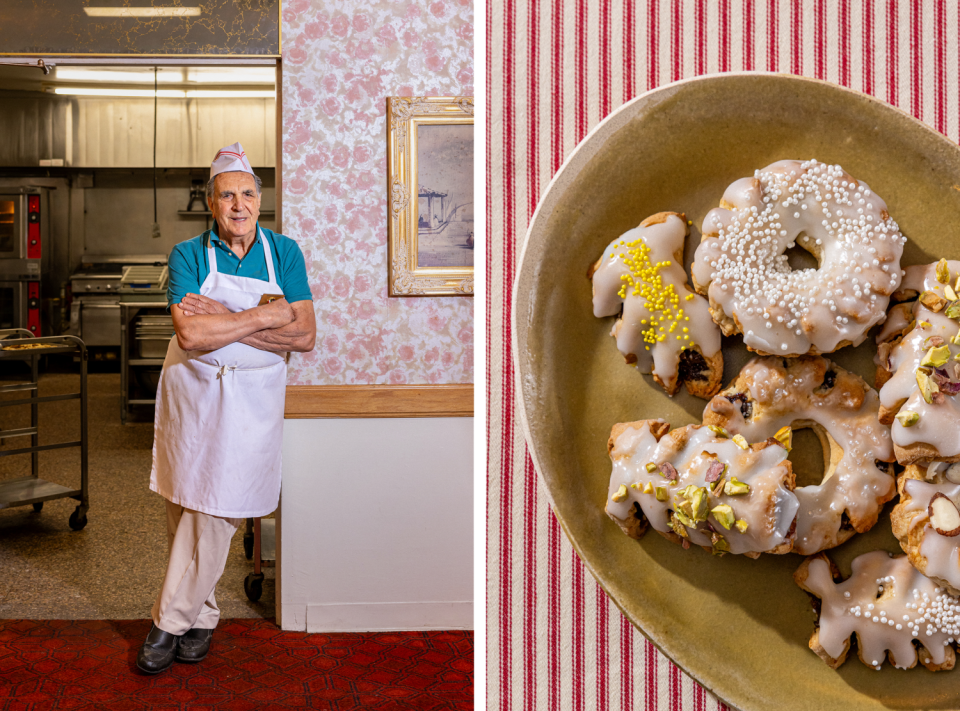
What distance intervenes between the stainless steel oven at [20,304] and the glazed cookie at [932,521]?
7003 millimetres

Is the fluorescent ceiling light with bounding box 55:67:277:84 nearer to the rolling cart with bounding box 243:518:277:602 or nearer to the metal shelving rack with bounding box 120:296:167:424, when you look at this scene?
the metal shelving rack with bounding box 120:296:167:424

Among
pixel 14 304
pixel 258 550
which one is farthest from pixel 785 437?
pixel 14 304

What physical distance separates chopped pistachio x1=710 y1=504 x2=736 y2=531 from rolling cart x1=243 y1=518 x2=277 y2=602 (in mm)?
2228

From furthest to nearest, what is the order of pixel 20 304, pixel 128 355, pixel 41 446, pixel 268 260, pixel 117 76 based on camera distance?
pixel 20 304
pixel 117 76
pixel 128 355
pixel 41 446
pixel 268 260

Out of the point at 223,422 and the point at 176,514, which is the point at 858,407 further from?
the point at 176,514

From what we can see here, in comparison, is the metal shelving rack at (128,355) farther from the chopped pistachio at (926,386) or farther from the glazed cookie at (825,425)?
the chopped pistachio at (926,386)

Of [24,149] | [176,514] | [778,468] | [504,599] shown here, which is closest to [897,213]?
[778,468]

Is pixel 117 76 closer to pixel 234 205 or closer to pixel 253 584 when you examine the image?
pixel 234 205

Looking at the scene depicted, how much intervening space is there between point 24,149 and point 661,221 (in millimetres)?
7213

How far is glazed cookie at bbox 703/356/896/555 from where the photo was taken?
2.24 feet

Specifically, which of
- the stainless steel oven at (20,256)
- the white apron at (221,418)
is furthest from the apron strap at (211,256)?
the stainless steel oven at (20,256)

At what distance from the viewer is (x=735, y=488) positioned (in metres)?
0.64

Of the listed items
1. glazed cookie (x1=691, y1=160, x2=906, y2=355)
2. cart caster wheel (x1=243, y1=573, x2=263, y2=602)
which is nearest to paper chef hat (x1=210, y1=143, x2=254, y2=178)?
cart caster wheel (x1=243, y1=573, x2=263, y2=602)

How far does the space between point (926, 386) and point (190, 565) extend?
7.19ft
